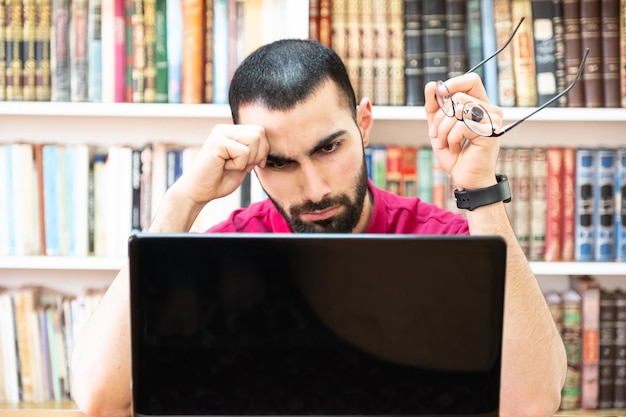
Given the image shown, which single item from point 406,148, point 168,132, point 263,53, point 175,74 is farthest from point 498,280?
point 168,132

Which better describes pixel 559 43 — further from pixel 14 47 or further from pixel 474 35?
pixel 14 47

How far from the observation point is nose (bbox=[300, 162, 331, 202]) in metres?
1.13

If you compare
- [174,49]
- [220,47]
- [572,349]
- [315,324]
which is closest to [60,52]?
[174,49]

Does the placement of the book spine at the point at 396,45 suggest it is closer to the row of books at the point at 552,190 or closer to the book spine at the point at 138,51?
the row of books at the point at 552,190

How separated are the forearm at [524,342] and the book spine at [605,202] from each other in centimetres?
77

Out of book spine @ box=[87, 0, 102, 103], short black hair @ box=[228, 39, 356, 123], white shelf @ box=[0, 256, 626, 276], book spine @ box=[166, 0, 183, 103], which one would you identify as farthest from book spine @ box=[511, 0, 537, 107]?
book spine @ box=[87, 0, 102, 103]

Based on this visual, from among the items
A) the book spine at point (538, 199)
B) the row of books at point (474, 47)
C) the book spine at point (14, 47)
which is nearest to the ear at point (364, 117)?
the row of books at point (474, 47)

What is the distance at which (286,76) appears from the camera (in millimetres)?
1142

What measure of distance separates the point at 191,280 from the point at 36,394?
4.53ft

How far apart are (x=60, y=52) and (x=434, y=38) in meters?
0.91

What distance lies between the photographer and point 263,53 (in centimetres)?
122

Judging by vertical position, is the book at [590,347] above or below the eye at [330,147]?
below

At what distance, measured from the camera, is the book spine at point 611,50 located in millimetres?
1621

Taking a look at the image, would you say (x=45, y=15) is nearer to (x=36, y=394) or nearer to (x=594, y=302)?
(x=36, y=394)
